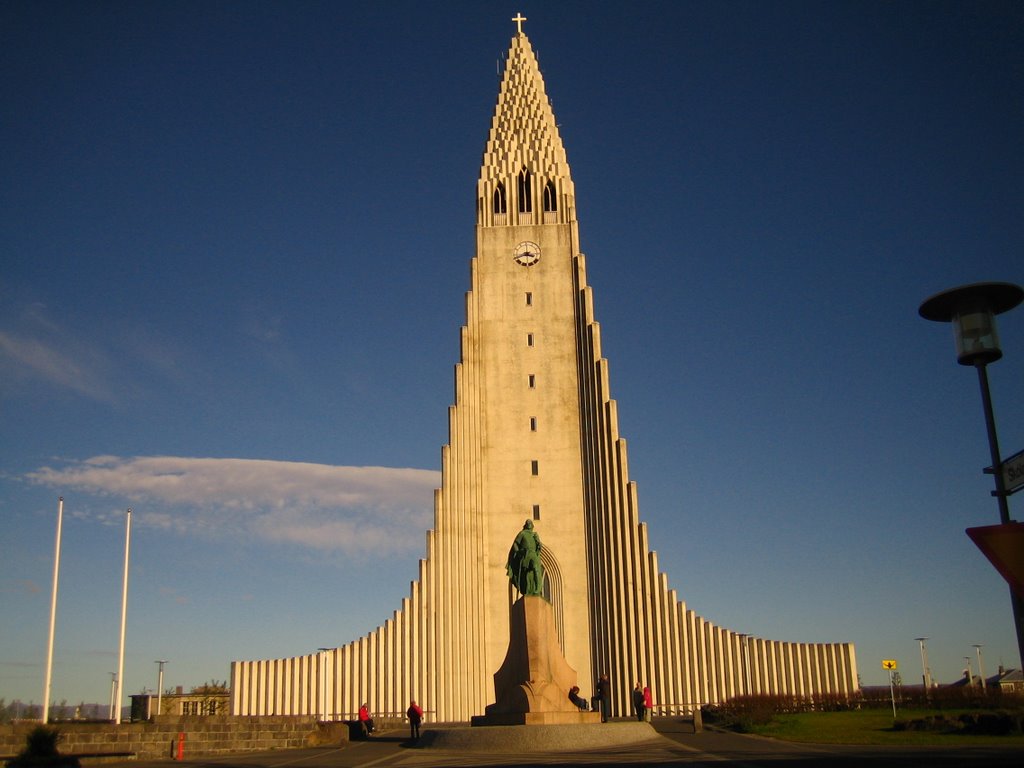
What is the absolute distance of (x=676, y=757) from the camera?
A: 15969mm

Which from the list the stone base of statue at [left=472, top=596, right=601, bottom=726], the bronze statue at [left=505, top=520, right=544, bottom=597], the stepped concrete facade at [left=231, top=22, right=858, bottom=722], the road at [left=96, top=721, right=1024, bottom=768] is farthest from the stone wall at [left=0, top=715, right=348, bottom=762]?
the stepped concrete facade at [left=231, top=22, right=858, bottom=722]

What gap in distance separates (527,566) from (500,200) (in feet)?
87.0

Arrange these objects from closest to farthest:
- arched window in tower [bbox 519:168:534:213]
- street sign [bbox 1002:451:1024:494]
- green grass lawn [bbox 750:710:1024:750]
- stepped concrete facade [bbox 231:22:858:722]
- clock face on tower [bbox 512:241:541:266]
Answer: street sign [bbox 1002:451:1024:494] < green grass lawn [bbox 750:710:1024:750] < stepped concrete facade [bbox 231:22:858:722] < clock face on tower [bbox 512:241:541:266] < arched window in tower [bbox 519:168:534:213]

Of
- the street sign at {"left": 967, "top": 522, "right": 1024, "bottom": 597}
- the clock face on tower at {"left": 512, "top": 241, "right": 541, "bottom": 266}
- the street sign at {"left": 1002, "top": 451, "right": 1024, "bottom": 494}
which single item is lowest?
the street sign at {"left": 967, "top": 522, "right": 1024, "bottom": 597}

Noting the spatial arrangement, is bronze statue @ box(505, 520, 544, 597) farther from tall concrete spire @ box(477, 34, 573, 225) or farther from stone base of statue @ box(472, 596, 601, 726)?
tall concrete spire @ box(477, 34, 573, 225)

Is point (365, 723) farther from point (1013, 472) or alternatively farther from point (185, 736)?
point (1013, 472)

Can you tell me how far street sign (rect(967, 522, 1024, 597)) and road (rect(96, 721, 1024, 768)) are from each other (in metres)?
5.56

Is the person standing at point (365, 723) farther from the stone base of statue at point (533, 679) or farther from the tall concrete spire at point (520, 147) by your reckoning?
the tall concrete spire at point (520, 147)

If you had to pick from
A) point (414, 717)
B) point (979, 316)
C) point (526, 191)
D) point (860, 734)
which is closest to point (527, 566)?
point (414, 717)

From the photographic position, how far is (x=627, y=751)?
18422 mm

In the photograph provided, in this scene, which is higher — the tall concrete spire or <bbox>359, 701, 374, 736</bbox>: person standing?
the tall concrete spire

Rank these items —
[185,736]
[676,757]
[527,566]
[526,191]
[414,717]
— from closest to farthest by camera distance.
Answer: [676,757] < [185,736] < [527,566] < [414,717] < [526,191]

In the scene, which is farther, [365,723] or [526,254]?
[526,254]

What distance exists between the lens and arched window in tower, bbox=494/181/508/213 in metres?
46.4
